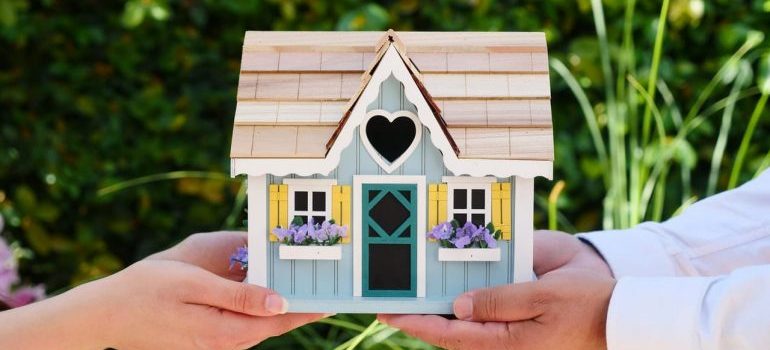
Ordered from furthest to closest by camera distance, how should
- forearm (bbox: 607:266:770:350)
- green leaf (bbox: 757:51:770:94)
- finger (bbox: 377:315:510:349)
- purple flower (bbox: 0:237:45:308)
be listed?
green leaf (bbox: 757:51:770:94), purple flower (bbox: 0:237:45:308), finger (bbox: 377:315:510:349), forearm (bbox: 607:266:770:350)

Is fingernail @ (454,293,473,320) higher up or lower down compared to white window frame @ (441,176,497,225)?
lower down

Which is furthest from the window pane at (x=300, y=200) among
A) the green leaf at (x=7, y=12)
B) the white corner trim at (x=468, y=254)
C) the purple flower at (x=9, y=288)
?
the green leaf at (x=7, y=12)

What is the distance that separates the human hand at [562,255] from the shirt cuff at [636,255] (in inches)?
0.7

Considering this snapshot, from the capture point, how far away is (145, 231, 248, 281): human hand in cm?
194

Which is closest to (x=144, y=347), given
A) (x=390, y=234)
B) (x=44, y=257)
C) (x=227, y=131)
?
(x=390, y=234)

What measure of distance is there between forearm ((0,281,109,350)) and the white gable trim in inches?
14.3

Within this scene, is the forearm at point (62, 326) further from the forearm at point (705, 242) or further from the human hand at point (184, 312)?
the forearm at point (705, 242)

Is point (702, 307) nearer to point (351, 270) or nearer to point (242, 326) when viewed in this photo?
point (351, 270)

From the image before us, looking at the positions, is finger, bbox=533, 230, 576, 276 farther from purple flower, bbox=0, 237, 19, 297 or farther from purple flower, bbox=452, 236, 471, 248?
purple flower, bbox=0, 237, 19, 297

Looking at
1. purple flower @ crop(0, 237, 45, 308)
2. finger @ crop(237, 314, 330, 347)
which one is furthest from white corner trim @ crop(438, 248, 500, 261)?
purple flower @ crop(0, 237, 45, 308)

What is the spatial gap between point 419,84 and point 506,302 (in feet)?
1.21

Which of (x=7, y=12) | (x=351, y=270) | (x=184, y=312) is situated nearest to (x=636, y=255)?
(x=351, y=270)

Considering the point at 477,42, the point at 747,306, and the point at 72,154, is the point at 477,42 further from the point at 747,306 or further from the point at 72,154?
the point at 72,154

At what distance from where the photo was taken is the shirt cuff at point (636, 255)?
2.02 meters
